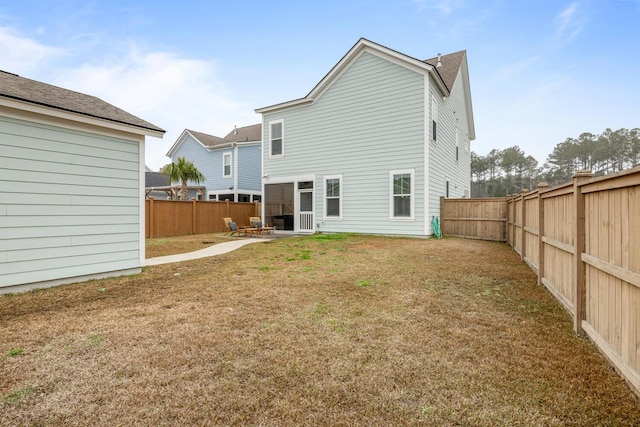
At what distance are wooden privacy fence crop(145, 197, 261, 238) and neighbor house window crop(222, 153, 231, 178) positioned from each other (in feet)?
15.9

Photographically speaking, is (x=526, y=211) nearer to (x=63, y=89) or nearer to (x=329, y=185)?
(x=329, y=185)

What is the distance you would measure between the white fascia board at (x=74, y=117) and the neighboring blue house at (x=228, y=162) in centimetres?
1600

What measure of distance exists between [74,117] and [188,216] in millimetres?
11210

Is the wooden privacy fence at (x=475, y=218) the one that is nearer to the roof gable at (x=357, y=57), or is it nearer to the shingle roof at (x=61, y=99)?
the roof gable at (x=357, y=57)

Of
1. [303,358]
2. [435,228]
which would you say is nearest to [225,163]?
[435,228]

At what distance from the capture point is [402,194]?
485 inches

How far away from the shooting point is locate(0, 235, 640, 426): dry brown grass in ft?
6.60

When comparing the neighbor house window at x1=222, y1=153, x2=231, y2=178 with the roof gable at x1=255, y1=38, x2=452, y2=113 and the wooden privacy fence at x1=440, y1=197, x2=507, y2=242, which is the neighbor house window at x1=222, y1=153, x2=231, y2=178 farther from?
the wooden privacy fence at x1=440, y1=197, x2=507, y2=242

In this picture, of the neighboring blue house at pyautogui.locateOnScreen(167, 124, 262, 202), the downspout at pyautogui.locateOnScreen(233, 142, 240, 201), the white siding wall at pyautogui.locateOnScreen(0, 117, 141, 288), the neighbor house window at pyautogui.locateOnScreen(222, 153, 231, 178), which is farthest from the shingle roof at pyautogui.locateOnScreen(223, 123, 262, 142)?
the white siding wall at pyautogui.locateOnScreen(0, 117, 141, 288)

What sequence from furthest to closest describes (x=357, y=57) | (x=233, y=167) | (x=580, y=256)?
(x=233, y=167)
(x=357, y=57)
(x=580, y=256)

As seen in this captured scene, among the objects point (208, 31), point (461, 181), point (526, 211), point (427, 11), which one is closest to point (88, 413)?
point (526, 211)

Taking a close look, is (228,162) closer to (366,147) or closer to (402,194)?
(366,147)

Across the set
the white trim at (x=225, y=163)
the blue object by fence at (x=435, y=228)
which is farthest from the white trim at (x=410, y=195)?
the white trim at (x=225, y=163)

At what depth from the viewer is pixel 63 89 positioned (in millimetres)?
6656
